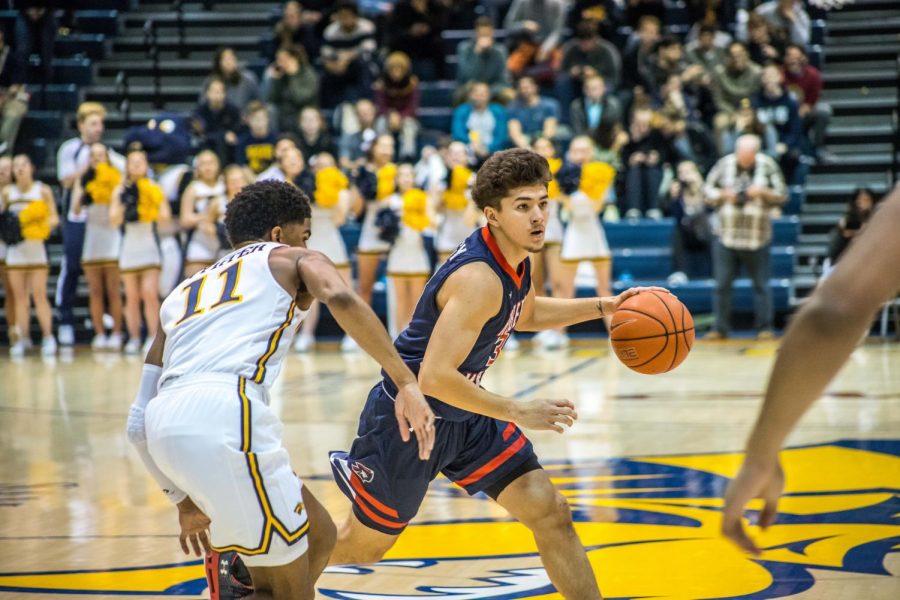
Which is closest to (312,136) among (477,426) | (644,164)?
(644,164)

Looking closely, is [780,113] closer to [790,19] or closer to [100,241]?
[790,19]

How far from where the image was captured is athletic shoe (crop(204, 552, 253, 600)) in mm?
3449

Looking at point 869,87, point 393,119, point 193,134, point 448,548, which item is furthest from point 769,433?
point 869,87

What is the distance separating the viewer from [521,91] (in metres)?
14.4

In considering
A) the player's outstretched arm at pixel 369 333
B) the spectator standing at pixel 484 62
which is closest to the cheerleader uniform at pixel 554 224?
the spectator standing at pixel 484 62

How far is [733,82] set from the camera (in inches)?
564

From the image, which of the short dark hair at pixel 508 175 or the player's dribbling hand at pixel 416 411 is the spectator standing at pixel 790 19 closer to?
the short dark hair at pixel 508 175

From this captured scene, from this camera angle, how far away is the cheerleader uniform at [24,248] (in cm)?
1329

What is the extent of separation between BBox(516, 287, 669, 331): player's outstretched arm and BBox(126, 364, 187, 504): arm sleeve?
4.52ft

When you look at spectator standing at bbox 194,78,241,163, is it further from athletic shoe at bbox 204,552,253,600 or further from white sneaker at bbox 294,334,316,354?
athletic shoe at bbox 204,552,253,600

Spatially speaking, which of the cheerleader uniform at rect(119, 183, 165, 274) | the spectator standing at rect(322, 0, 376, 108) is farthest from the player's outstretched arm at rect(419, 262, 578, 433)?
the spectator standing at rect(322, 0, 376, 108)

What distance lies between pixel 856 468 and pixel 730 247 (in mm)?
6087

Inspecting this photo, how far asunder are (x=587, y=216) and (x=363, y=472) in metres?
8.79

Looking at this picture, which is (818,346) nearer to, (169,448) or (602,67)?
(169,448)
